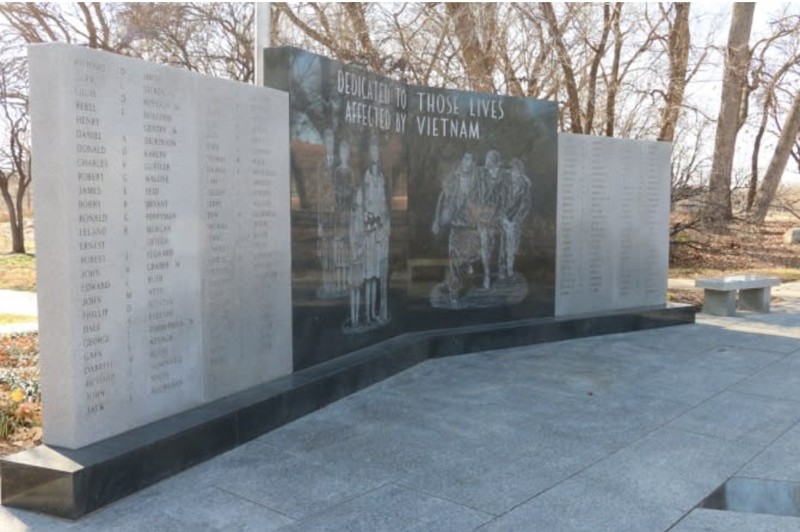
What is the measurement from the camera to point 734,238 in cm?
2130

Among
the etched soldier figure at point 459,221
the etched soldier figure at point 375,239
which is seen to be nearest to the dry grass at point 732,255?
the etched soldier figure at point 459,221

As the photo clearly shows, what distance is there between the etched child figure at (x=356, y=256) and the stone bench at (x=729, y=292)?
19.4 ft

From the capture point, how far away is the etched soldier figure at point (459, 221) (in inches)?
327

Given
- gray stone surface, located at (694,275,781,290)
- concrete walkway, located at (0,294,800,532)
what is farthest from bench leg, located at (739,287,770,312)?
concrete walkway, located at (0,294,800,532)

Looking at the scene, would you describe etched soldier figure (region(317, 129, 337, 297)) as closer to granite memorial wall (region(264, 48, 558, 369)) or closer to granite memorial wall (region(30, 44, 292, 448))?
granite memorial wall (region(264, 48, 558, 369))

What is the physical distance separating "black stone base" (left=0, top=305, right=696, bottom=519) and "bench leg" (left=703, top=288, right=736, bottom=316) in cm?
487

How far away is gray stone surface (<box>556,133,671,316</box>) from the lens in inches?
368

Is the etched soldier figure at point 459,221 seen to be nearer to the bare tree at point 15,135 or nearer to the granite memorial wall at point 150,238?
the granite memorial wall at point 150,238

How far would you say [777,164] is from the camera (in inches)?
986

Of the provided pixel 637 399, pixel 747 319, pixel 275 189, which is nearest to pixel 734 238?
pixel 747 319

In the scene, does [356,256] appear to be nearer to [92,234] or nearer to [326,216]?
[326,216]

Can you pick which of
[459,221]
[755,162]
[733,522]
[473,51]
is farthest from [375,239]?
[755,162]

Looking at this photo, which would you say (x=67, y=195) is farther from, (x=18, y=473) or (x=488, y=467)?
(x=488, y=467)

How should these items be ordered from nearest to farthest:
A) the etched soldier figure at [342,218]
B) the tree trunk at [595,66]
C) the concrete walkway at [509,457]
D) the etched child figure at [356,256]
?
1. the concrete walkway at [509,457]
2. the etched soldier figure at [342,218]
3. the etched child figure at [356,256]
4. the tree trunk at [595,66]
